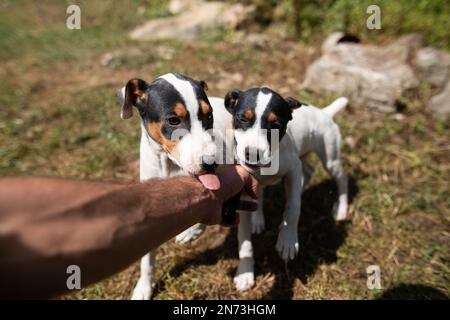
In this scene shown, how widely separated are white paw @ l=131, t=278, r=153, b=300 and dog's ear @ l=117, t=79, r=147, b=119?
4.24 ft

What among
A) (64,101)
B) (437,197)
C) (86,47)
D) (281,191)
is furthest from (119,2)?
(437,197)

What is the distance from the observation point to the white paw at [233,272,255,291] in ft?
10.2

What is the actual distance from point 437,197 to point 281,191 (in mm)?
1559

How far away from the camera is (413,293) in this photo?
119 inches

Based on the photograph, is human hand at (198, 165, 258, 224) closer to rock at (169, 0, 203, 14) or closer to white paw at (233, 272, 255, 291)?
white paw at (233, 272, 255, 291)

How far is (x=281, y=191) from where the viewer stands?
411cm

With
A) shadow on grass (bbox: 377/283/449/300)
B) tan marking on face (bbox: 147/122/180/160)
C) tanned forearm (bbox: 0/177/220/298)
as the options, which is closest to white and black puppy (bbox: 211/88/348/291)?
tan marking on face (bbox: 147/122/180/160)

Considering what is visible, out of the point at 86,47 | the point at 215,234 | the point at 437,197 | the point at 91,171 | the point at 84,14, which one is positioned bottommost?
the point at 215,234

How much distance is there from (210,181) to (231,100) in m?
0.92

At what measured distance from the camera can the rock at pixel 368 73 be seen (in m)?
5.26

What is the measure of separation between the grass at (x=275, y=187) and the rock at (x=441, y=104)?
108 mm

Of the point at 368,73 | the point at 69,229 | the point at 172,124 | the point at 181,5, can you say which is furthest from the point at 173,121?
the point at 181,5

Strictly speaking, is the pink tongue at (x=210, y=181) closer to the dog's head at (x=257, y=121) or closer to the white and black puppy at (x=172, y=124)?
the white and black puppy at (x=172, y=124)
